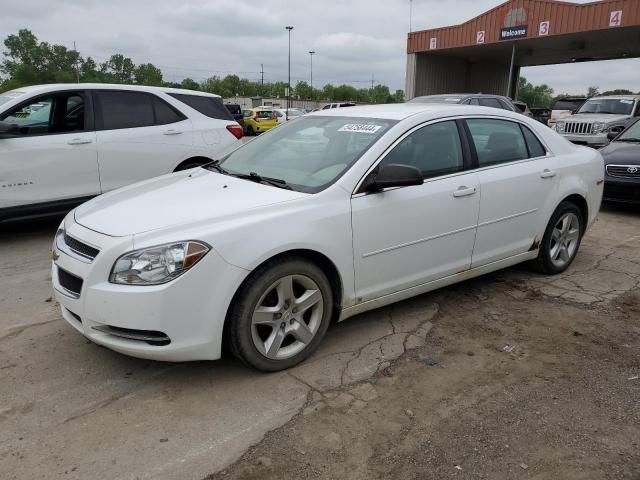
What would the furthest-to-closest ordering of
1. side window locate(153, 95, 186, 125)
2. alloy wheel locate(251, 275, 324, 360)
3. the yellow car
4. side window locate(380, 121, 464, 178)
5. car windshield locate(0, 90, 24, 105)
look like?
the yellow car, side window locate(153, 95, 186, 125), car windshield locate(0, 90, 24, 105), side window locate(380, 121, 464, 178), alloy wheel locate(251, 275, 324, 360)

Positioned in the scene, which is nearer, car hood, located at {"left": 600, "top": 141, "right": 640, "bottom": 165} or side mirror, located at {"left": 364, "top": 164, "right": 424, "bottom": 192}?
side mirror, located at {"left": 364, "top": 164, "right": 424, "bottom": 192}

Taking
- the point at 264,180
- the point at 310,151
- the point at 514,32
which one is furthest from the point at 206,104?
the point at 514,32

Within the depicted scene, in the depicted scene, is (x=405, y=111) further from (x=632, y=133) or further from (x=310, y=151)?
(x=632, y=133)

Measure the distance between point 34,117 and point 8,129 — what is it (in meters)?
0.56

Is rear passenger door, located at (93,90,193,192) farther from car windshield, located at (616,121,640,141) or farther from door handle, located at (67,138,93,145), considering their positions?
car windshield, located at (616,121,640,141)

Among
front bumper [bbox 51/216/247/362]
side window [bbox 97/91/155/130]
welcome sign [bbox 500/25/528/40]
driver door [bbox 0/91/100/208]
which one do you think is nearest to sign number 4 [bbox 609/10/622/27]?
welcome sign [bbox 500/25/528/40]

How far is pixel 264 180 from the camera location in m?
3.61

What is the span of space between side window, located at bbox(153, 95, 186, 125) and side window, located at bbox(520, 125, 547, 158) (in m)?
4.41

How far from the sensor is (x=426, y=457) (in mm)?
2504

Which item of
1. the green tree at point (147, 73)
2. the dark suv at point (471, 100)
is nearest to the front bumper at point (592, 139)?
the dark suv at point (471, 100)

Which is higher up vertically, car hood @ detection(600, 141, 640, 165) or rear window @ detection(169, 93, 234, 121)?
rear window @ detection(169, 93, 234, 121)

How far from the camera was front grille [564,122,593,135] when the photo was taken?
13852 millimetres

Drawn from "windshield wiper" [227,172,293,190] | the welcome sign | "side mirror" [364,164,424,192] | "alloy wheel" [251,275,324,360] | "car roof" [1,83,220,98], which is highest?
the welcome sign

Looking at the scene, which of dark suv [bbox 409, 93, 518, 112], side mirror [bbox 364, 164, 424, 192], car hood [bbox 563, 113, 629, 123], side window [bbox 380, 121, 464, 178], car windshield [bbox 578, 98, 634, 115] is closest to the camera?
side mirror [bbox 364, 164, 424, 192]
